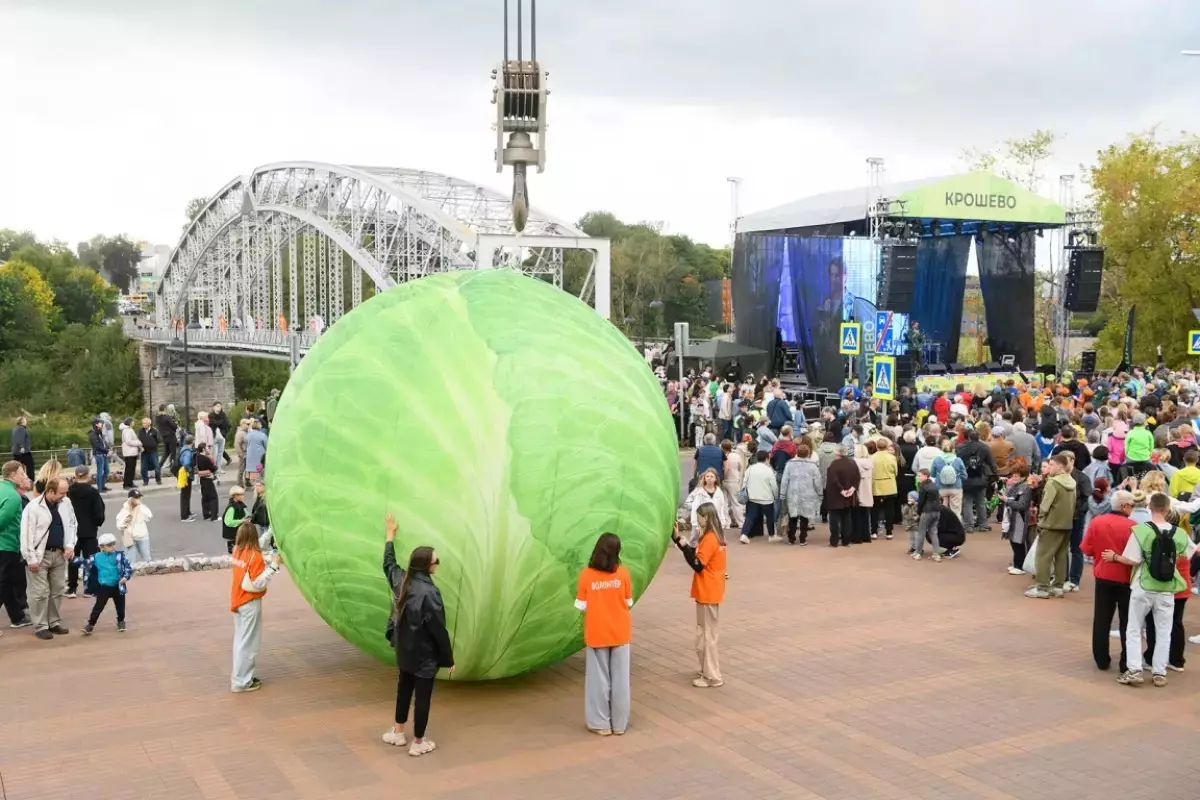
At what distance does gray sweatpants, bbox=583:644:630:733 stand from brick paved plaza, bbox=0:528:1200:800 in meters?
0.15

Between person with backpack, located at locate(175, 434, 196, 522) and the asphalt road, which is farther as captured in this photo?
person with backpack, located at locate(175, 434, 196, 522)

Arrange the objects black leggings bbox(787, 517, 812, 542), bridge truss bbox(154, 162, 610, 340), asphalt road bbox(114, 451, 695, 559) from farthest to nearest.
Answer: bridge truss bbox(154, 162, 610, 340), asphalt road bbox(114, 451, 695, 559), black leggings bbox(787, 517, 812, 542)

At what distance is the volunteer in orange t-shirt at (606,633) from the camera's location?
7125 mm

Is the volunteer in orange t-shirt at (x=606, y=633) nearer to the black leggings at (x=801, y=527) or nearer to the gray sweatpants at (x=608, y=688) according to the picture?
the gray sweatpants at (x=608, y=688)

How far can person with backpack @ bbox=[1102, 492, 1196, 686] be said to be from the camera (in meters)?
8.08

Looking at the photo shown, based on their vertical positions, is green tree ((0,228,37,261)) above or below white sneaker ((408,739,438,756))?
above

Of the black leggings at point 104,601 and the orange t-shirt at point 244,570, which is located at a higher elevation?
the orange t-shirt at point 244,570

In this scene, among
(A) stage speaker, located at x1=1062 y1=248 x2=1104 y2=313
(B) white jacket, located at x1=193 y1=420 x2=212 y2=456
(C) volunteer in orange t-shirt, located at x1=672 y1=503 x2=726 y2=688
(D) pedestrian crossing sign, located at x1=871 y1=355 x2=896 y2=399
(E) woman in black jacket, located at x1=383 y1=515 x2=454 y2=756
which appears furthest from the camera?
(A) stage speaker, located at x1=1062 y1=248 x2=1104 y2=313

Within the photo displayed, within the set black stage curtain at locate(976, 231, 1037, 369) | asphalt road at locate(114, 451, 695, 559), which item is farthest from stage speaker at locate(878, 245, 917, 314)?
asphalt road at locate(114, 451, 695, 559)

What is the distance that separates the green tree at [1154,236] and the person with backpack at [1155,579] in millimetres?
30199

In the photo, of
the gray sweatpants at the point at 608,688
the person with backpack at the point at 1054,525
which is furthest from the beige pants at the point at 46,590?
the person with backpack at the point at 1054,525

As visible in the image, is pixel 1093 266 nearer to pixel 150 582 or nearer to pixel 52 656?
pixel 150 582

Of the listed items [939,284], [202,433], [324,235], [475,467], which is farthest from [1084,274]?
[324,235]

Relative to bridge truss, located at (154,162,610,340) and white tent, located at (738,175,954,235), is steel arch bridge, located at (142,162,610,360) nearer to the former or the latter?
bridge truss, located at (154,162,610,340)
